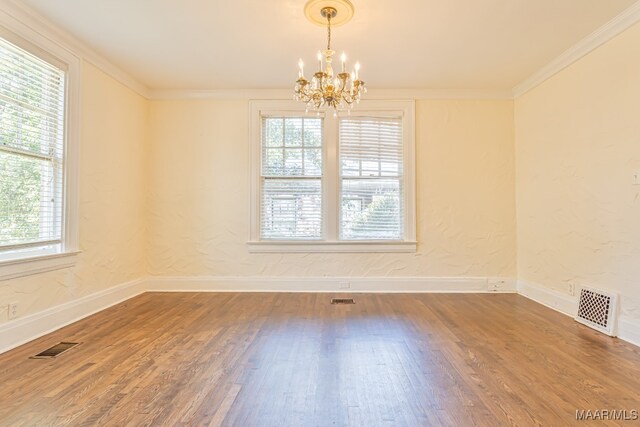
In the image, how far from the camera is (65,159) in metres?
3.06

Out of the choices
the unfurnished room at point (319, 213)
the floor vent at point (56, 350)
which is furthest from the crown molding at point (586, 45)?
the floor vent at point (56, 350)

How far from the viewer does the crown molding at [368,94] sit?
4.36 meters

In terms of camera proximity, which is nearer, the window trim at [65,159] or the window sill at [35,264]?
the window sill at [35,264]

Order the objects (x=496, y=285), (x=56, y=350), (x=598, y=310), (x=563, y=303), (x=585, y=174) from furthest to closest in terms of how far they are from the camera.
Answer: (x=496, y=285) < (x=563, y=303) < (x=585, y=174) < (x=598, y=310) < (x=56, y=350)

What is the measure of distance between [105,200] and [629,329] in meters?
5.24

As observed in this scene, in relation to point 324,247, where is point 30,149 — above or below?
above

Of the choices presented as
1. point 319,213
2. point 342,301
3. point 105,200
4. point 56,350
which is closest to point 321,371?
point 342,301

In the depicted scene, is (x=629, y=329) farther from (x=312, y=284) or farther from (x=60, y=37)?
(x=60, y=37)

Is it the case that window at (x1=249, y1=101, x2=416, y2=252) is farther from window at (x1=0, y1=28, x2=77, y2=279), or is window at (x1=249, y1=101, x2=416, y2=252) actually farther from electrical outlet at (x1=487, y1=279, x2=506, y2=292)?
window at (x1=0, y1=28, x2=77, y2=279)

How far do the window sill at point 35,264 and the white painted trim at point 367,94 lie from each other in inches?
95.3

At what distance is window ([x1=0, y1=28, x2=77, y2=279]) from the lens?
8.31 feet

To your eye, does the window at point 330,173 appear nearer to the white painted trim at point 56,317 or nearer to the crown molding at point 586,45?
the crown molding at point 586,45

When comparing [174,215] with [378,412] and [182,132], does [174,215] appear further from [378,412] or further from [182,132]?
[378,412]

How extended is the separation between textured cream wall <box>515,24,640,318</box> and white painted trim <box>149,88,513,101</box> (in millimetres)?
512
